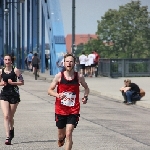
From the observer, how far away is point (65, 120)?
31.4 ft

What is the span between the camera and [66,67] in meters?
9.30

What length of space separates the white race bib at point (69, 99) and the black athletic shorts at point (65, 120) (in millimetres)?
175

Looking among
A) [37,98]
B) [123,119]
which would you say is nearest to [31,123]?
[123,119]

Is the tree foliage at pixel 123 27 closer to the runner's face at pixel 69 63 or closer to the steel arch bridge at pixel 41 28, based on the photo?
the steel arch bridge at pixel 41 28

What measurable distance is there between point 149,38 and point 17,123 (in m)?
111

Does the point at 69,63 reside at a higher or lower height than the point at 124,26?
lower

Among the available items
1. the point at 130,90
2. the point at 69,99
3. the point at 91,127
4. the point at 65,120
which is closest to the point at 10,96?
the point at 65,120

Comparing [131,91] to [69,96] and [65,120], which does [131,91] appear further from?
[69,96]

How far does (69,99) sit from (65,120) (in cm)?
36

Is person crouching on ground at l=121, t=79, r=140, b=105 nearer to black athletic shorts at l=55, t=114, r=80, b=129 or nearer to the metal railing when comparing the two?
black athletic shorts at l=55, t=114, r=80, b=129

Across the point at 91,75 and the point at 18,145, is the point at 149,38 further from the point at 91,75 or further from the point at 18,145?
the point at 18,145

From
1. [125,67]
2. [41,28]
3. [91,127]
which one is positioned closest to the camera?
[91,127]

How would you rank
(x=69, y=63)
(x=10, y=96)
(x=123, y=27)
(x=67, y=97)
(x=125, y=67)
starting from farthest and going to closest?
1. (x=123, y=27)
2. (x=125, y=67)
3. (x=10, y=96)
4. (x=67, y=97)
5. (x=69, y=63)

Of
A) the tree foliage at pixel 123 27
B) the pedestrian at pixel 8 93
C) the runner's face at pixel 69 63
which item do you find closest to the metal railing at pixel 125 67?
the pedestrian at pixel 8 93
